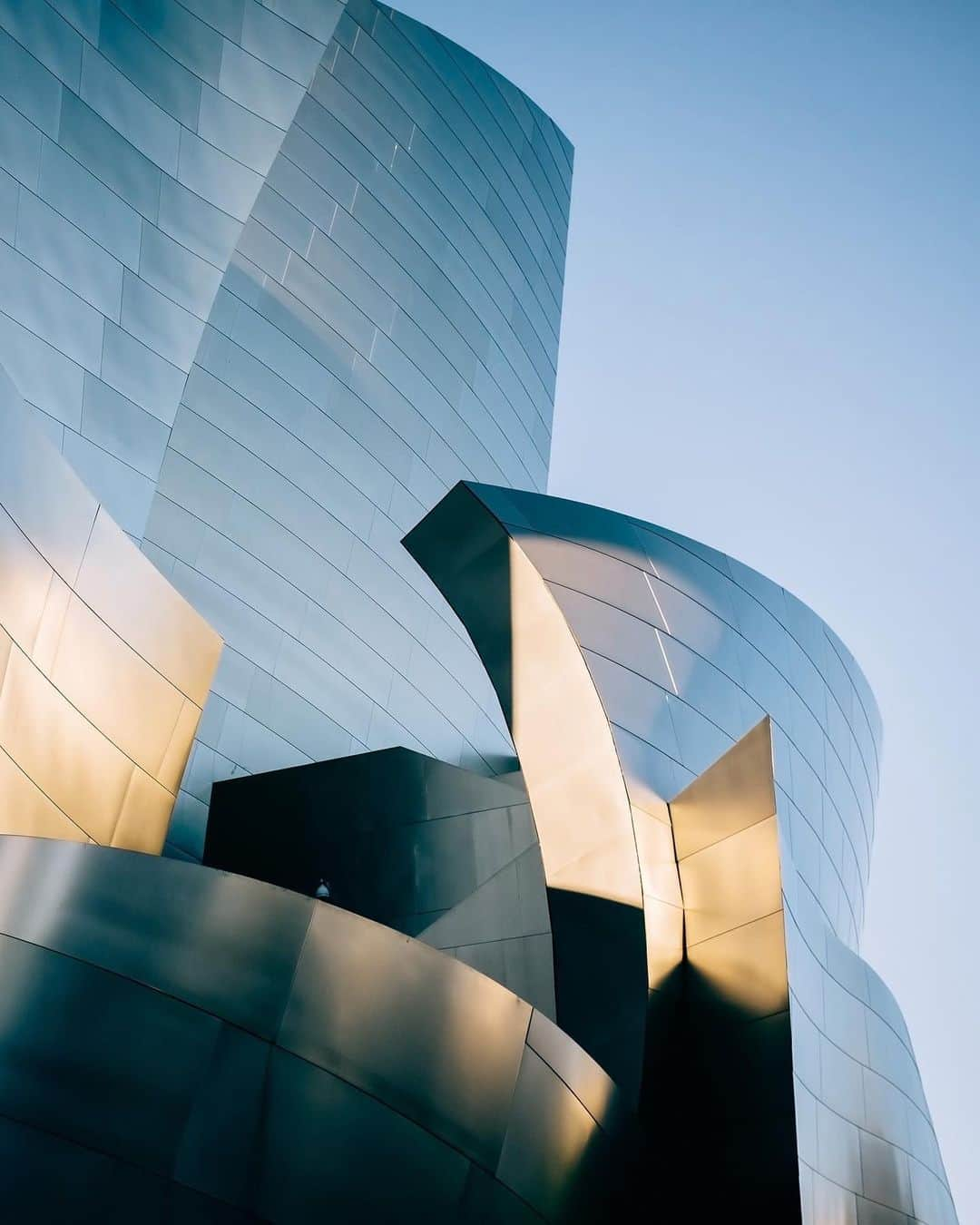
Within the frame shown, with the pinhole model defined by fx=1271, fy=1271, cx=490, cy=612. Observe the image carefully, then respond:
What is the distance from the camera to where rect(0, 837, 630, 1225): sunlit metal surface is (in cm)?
745

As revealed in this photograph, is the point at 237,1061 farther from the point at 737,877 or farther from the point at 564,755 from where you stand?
the point at 564,755

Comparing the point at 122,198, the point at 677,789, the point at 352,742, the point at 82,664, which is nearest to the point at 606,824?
the point at 677,789

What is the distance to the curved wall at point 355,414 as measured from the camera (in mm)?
21969

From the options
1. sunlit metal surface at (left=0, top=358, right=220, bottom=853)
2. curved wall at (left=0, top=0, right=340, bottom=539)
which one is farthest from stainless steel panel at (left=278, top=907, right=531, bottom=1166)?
curved wall at (left=0, top=0, right=340, bottom=539)

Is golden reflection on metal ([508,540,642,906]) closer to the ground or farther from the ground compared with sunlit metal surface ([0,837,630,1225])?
farther from the ground

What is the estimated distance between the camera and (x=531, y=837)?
18.6 meters

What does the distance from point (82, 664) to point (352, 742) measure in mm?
11366

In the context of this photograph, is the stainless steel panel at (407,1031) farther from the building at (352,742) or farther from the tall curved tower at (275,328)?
the tall curved tower at (275,328)

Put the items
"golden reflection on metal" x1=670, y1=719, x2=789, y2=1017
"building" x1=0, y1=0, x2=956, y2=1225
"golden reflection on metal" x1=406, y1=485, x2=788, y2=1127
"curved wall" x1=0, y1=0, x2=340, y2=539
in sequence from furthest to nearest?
1. "curved wall" x1=0, y1=0, x2=340, y2=539
2. "golden reflection on metal" x1=406, y1=485, x2=788, y2=1127
3. "golden reflection on metal" x1=670, y1=719, x2=789, y2=1017
4. "building" x1=0, y1=0, x2=956, y2=1225

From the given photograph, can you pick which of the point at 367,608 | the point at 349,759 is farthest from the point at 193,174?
the point at 349,759

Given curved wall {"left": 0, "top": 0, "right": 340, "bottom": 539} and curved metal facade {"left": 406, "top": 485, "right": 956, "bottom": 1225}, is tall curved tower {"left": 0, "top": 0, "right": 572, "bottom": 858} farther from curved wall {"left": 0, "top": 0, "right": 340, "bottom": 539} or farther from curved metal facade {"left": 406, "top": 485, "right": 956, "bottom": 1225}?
curved metal facade {"left": 406, "top": 485, "right": 956, "bottom": 1225}

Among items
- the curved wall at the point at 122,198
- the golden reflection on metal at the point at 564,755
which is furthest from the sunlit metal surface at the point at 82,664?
the curved wall at the point at 122,198

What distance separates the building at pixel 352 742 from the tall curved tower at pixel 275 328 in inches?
3.2

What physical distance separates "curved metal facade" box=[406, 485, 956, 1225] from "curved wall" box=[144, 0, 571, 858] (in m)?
7.22
